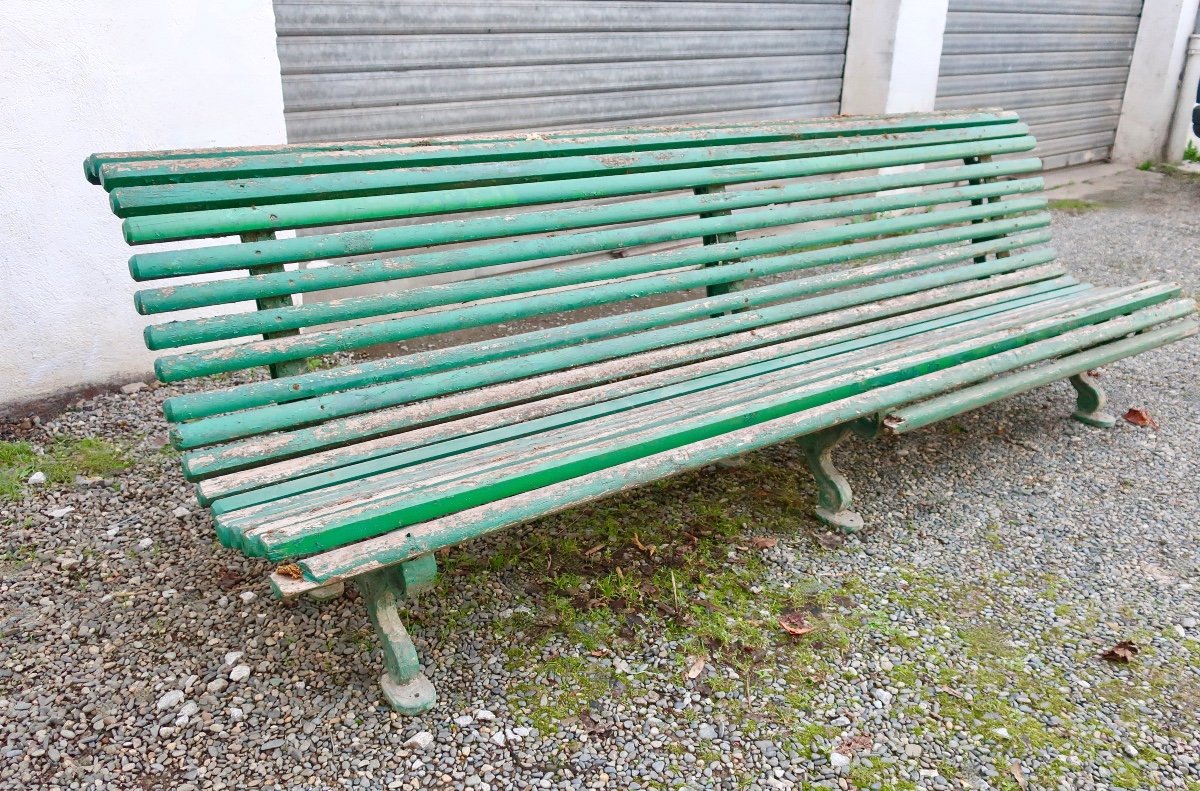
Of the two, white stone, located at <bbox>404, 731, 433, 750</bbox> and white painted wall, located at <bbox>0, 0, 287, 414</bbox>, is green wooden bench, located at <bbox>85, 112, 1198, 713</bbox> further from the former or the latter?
white painted wall, located at <bbox>0, 0, 287, 414</bbox>

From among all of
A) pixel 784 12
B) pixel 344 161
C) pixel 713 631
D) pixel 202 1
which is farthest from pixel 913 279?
pixel 784 12

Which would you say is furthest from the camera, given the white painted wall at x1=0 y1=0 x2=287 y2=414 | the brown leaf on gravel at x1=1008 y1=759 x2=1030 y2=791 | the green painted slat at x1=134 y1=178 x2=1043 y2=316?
the white painted wall at x1=0 y1=0 x2=287 y2=414

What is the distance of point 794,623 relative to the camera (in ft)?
8.54

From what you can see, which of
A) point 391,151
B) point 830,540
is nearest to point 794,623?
point 830,540

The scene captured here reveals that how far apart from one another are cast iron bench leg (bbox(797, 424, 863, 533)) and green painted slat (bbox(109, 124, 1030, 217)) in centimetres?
97

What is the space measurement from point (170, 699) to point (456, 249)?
4.67 ft

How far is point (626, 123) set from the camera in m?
5.69

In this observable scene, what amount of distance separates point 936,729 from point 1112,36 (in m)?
8.77

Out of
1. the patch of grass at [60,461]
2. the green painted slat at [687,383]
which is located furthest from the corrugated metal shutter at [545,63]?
the green painted slat at [687,383]

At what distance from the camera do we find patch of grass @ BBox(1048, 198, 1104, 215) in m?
7.60

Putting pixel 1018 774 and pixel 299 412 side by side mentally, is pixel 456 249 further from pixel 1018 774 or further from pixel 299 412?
pixel 1018 774

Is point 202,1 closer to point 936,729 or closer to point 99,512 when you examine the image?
point 99,512

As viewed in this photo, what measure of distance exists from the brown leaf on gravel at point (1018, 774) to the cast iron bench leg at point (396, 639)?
1292mm

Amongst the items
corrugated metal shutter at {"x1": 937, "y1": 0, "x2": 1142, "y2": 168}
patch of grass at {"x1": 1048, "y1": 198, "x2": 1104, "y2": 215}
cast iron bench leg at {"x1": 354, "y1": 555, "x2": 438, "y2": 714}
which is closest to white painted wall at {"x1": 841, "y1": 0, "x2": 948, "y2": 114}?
corrugated metal shutter at {"x1": 937, "y1": 0, "x2": 1142, "y2": 168}
